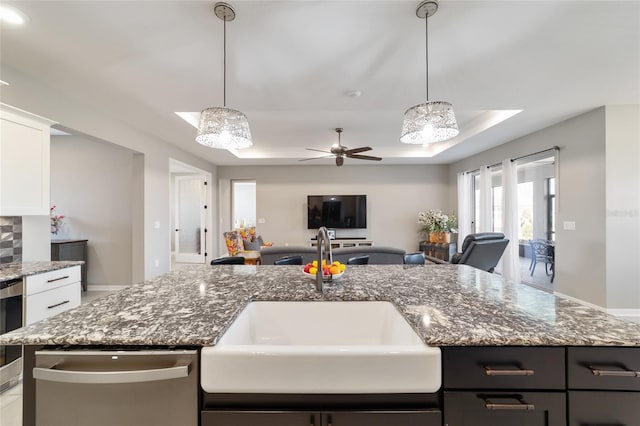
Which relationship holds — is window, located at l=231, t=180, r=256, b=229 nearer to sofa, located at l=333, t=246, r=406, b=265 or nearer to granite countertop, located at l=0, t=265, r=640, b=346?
sofa, located at l=333, t=246, r=406, b=265

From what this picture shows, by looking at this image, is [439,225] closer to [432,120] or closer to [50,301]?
[432,120]

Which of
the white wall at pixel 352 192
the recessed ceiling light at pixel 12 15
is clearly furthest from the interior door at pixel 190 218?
the recessed ceiling light at pixel 12 15

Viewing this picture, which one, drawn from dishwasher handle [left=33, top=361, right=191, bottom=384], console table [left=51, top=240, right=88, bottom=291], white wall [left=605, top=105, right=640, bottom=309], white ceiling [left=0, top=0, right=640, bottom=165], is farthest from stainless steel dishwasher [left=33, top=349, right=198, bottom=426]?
white wall [left=605, top=105, right=640, bottom=309]


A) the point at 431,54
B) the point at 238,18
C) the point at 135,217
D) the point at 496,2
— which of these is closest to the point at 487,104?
the point at 431,54

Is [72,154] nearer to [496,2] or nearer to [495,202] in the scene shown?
[496,2]

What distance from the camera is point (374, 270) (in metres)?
1.84

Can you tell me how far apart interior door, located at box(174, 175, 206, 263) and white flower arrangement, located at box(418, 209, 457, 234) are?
5471 millimetres

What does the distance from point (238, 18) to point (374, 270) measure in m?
1.90

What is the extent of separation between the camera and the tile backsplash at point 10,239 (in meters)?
2.26

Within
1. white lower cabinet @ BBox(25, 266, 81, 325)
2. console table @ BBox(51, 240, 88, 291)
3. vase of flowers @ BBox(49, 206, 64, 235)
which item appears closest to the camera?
white lower cabinet @ BBox(25, 266, 81, 325)

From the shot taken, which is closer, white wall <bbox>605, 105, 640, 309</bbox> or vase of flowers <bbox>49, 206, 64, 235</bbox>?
white wall <bbox>605, 105, 640, 309</bbox>

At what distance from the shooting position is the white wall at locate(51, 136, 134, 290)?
13.9ft

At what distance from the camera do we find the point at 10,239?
7.61 feet

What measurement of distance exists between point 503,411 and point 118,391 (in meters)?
1.17
